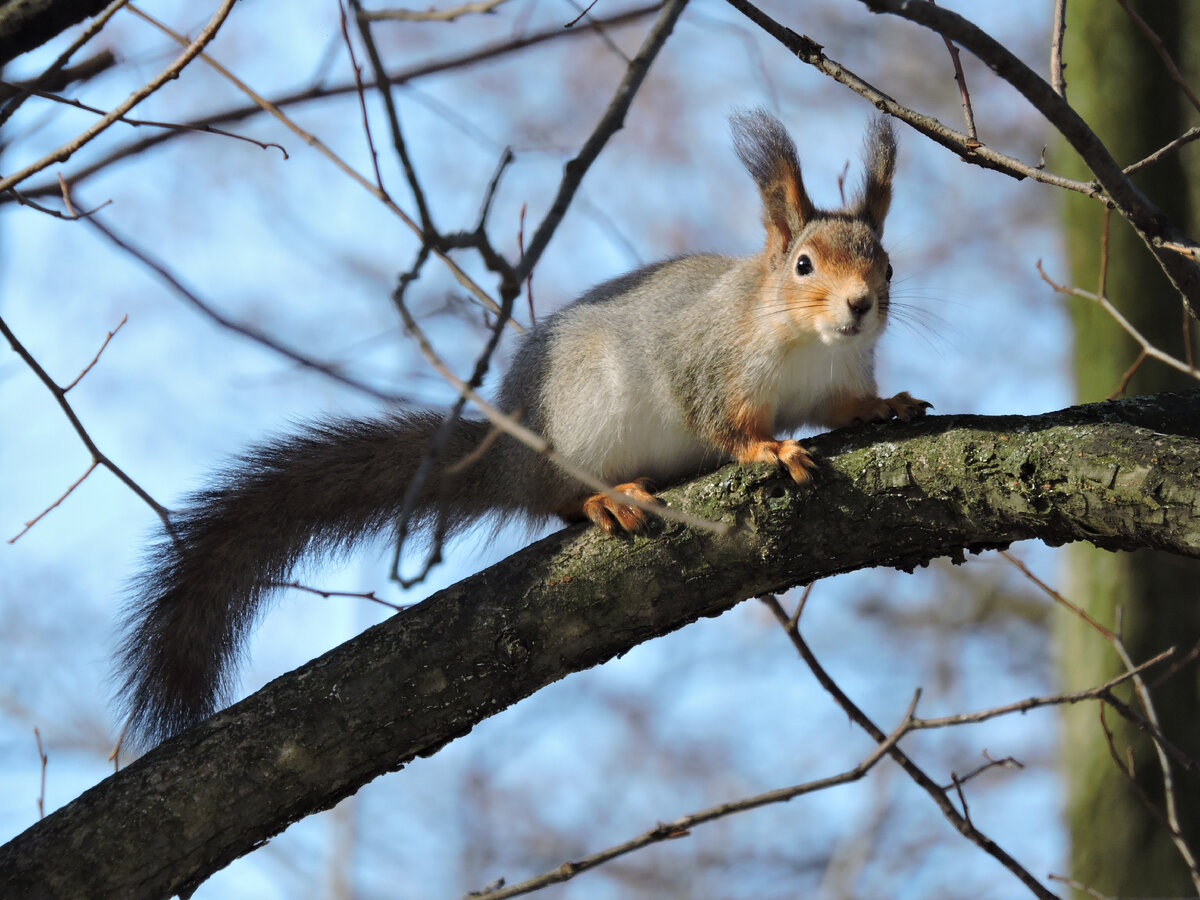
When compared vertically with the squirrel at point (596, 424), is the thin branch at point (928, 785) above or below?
below

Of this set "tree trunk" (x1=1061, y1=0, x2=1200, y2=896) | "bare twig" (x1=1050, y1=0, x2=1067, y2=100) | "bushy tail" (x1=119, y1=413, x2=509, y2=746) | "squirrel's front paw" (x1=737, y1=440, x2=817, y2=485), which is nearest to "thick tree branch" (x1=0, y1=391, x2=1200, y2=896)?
"squirrel's front paw" (x1=737, y1=440, x2=817, y2=485)

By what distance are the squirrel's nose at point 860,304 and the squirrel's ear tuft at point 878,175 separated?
0.55 metres

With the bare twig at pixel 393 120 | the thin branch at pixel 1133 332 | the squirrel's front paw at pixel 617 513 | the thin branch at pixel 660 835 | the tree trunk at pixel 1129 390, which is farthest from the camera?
the tree trunk at pixel 1129 390

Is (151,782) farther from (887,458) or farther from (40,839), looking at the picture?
(887,458)

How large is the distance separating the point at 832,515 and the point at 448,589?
0.93 metres

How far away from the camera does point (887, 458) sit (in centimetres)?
263

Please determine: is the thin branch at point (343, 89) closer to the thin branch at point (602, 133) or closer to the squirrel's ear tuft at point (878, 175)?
the thin branch at point (602, 133)

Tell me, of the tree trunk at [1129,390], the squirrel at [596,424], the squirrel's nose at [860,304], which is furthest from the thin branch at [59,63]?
the tree trunk at [1129,390]

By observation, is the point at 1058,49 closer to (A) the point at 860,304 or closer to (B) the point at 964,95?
(B) the point at 964,95

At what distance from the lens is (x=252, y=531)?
3379mm

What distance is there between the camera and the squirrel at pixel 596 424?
3217 millimetres

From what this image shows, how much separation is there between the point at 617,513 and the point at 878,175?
1.55 metres

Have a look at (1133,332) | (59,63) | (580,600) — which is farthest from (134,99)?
(1133,332)

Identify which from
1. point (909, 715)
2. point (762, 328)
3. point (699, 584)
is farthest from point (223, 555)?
point (909, 715)
